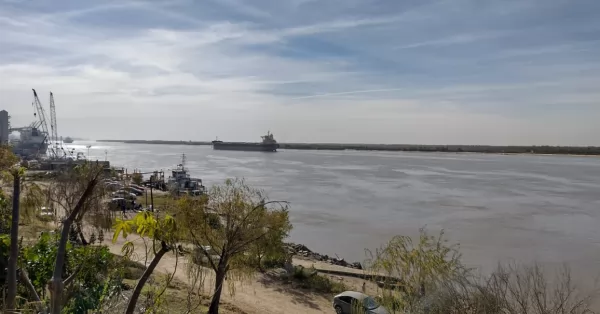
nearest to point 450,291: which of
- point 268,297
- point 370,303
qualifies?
point 370,303

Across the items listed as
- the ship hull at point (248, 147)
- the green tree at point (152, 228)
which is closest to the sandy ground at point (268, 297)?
the green tree at point (152, 228)

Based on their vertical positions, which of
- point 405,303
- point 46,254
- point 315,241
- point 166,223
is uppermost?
point 166,223

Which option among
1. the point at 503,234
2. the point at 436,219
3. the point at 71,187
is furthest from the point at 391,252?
the point at 436,219

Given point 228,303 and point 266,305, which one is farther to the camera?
point 266,305

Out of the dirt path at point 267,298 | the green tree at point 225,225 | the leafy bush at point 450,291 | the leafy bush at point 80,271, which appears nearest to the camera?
the leafy bush at point 80,271

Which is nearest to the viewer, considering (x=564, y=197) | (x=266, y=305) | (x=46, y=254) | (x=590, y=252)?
(x=46, y=254)

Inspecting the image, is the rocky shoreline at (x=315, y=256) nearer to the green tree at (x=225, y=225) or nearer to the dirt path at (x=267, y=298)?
the dirt path at (x=267, y=298)

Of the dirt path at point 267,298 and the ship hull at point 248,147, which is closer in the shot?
the dirt path at point 267,298

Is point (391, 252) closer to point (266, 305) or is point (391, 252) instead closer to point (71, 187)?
point (266, 305)
